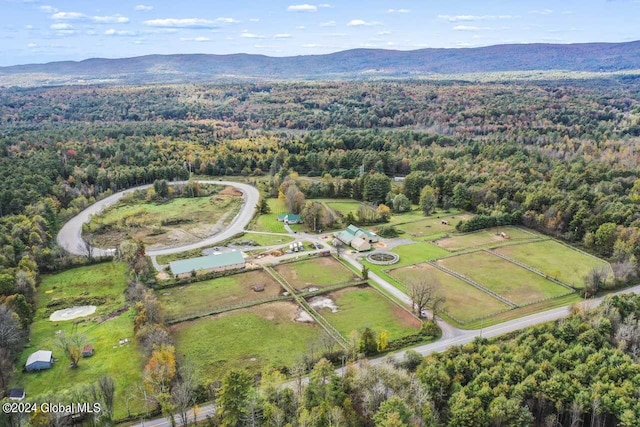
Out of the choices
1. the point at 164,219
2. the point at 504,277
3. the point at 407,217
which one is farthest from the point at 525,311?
the point at 164,219

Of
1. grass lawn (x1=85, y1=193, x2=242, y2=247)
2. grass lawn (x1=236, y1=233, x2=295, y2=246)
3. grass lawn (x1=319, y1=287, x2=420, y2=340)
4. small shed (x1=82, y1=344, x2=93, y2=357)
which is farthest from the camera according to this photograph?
grass lawn (x1=85, y1=193, x2=242, y2=247)

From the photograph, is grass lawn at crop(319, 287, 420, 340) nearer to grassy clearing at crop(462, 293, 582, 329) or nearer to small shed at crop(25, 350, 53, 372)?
grassy clearing at crop(462, 293, 582, 329)

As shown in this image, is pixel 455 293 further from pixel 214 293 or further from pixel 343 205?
pixel 343 205

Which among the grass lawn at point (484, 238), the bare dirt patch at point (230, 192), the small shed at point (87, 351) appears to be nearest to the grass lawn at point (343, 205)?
the bare dirt patch at point (230, 192)

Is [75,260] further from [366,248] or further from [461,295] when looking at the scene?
[461,295]

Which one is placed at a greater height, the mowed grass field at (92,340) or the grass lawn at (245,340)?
the mowed grass field at (92,340)

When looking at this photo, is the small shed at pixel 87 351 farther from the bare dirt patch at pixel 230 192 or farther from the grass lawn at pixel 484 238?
the bare dirt patch at pixel 230 192

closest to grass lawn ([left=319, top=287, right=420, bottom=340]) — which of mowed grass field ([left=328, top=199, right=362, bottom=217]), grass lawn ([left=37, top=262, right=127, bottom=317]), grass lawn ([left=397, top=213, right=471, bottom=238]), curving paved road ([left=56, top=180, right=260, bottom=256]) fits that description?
grass lawn ([left=397, top=213, right=471, bottom=238])

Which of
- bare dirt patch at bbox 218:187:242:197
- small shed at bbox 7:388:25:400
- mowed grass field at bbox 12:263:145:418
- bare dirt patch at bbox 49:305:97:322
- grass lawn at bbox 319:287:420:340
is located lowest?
grass lawn at bbox 319:287:420:340
